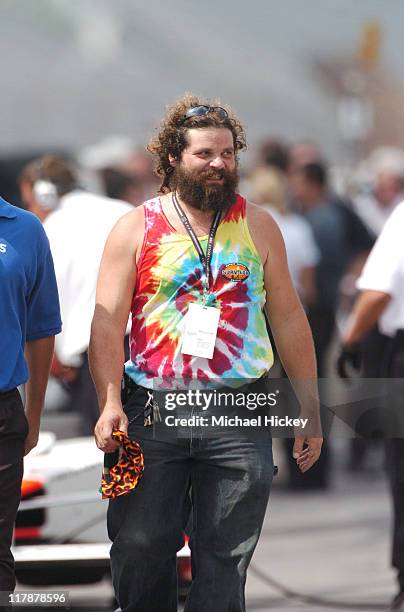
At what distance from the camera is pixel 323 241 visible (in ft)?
33.3

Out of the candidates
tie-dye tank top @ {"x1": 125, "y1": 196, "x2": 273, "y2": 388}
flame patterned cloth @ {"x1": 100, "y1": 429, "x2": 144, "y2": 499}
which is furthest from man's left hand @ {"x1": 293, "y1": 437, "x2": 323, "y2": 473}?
flame patterned cloth @ {"x1": 100, "y1": 429, "x2": 144, "y2": 499}

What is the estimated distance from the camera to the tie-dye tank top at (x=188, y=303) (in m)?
4.55

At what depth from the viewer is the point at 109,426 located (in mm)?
4410

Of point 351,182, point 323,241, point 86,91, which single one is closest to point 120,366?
point 323,241

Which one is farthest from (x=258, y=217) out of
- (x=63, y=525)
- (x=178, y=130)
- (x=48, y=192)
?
(x=48, y=192)

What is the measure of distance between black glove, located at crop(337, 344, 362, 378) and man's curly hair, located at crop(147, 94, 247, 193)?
76.5 inches

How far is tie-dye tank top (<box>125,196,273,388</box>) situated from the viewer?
179 inches

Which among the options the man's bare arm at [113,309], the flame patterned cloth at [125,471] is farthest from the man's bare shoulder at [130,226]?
the flame patterned cloth at [125,471]

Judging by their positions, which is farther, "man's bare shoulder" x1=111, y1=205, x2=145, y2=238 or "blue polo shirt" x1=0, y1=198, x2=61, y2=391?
"man's bare shoulder" x1=111, y1=205, x2=145, y2=238

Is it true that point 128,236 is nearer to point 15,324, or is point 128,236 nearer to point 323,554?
point 15,324

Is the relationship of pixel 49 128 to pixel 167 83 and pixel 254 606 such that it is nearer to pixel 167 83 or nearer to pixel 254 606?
pixel 167 83

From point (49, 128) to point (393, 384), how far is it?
42.0 feet

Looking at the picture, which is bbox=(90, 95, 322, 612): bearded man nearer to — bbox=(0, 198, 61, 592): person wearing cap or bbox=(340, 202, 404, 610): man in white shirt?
bbox=(0, 198, 61, 592): person wearing cap

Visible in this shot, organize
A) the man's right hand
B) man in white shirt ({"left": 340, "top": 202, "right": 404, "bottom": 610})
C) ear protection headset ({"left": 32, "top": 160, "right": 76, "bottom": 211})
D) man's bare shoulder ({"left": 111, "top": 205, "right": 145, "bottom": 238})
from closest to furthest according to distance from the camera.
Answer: the man's right hand
man's bare shoulder ({"left": 111, "top": 205, "right": 145, "bottom": 238})
man in white shirt ({"left": 340, "top": 202, "right": 404, "bottom": 610})
ear protection headset ({"left": 32, "top": 160, "right": 76, "bottom": 211})
